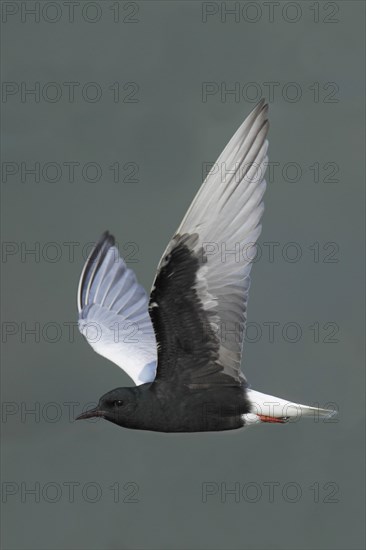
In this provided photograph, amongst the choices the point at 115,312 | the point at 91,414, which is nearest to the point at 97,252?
the point at 115,312

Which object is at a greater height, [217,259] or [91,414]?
[217,259]

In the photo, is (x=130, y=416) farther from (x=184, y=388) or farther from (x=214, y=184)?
(x=214, y=184)

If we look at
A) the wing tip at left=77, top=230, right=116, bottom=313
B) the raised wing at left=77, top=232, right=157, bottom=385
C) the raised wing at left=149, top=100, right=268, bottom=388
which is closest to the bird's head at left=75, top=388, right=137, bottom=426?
the raised wing at left=149, top=100, right=268, bottom=388

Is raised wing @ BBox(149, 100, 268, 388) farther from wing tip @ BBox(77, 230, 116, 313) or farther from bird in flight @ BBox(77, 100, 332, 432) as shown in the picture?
wing tip @ BBox(77, 230, 116, 313)

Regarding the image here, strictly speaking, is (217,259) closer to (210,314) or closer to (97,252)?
(210,314)

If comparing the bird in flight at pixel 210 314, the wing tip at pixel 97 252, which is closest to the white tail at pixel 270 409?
the bird in flight at pixel 210 314

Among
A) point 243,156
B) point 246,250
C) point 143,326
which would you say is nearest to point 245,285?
point 246,250
